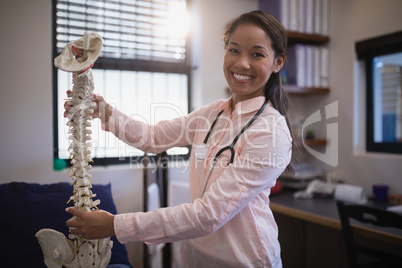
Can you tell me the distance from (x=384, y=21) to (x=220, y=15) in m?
1.22

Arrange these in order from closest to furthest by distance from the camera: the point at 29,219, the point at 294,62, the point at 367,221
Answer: the point at 29,219 → the point at 367,221 → the point at 294,62

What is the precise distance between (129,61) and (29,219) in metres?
1.24

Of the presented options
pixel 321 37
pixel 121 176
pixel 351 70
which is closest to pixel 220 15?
pixel 321 37

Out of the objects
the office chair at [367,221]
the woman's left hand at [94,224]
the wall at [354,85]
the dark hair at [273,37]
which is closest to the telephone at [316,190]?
the wall at [354,85]

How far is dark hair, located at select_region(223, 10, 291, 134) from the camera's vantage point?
3.66 ft

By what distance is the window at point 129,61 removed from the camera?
2.10 metres

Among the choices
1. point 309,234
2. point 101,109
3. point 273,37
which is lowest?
point 309,234

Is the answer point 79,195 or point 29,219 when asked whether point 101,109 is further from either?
point 29,219

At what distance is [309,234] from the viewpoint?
2.78m

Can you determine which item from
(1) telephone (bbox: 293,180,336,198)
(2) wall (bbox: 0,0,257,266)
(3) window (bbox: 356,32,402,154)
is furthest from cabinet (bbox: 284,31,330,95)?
(2) wall (bbox: 0,0,257,266)

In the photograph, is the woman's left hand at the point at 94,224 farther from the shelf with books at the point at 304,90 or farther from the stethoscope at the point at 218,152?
the shelf with books at the point at 304,90

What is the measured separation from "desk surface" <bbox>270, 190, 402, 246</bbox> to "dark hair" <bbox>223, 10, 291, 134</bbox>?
3.05 ft

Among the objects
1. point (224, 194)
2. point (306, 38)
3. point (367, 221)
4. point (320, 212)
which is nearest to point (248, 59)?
point (224, 194)

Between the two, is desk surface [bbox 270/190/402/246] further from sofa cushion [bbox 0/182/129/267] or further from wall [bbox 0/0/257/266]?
wall [bbox 0/0/257/266]
